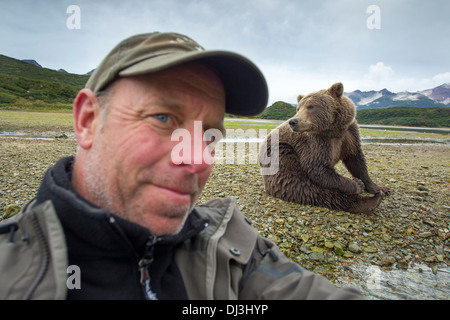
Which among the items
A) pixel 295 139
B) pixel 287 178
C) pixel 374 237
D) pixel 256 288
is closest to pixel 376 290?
pixel 374 237

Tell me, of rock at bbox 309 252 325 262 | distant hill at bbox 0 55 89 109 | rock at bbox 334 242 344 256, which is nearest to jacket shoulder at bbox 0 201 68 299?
rock at bbox 309 252 325 262

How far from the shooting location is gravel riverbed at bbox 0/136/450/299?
2965 millimetres

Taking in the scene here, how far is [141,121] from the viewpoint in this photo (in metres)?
1.25

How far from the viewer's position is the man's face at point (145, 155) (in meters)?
1.23

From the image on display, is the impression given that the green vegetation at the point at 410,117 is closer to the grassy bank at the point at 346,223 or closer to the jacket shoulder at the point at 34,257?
the grassy bank at the point at 346,223

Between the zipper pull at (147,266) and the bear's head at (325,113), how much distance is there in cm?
349

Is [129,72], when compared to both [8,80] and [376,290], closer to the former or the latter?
[376,290]

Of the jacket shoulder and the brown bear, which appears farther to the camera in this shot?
the brown bear

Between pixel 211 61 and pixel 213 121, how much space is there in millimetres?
340

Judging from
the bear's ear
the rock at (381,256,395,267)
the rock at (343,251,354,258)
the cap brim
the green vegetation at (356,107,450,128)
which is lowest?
the rock at (381,256,395,267)

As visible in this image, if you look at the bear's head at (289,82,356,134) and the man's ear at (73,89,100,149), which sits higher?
the bear's head at (289,82,356,134)

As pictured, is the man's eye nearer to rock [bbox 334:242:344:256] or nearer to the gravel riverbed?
the gravel riverbed

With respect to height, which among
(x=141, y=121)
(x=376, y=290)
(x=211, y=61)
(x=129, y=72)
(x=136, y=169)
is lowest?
(x=376, y=290)

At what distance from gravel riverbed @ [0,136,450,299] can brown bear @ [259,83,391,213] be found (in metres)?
0.23
